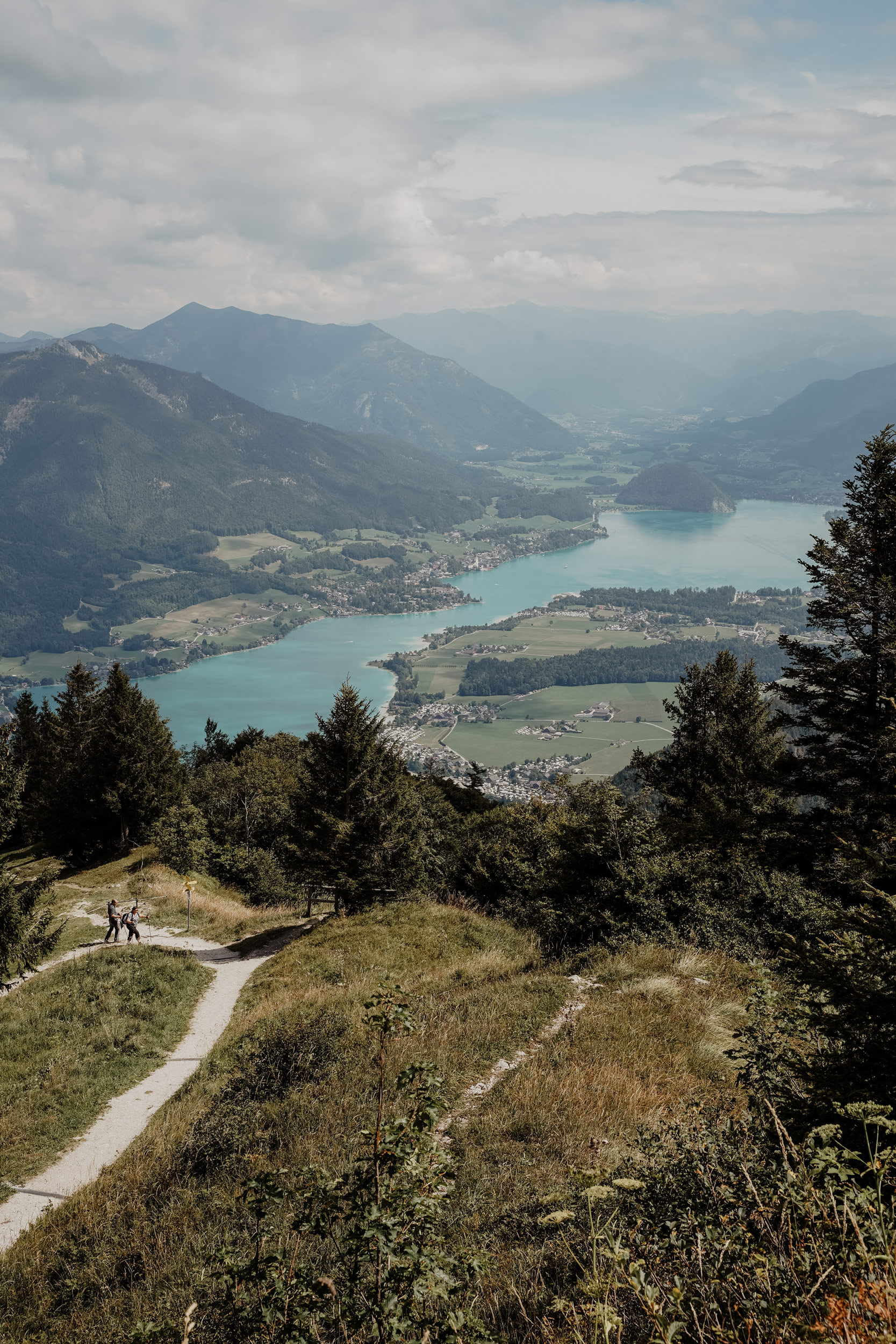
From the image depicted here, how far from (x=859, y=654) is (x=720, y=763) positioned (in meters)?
8.57

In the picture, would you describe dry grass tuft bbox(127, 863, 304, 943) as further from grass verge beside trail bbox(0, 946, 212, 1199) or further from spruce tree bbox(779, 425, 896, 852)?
spruce tree bbox(779, 425, 896, 852)

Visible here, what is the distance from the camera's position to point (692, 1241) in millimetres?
3945

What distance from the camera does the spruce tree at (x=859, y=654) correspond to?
57.6 feet

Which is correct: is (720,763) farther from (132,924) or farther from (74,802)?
(74,802)

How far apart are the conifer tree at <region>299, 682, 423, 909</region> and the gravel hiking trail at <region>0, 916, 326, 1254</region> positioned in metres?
2.77

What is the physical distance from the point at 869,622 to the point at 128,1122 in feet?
63.0

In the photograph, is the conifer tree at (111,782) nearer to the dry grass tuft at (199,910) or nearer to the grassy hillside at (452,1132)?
the dry grass tuft at (199,910)

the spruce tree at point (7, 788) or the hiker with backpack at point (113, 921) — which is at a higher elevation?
the spruce tree at point (7, 788)

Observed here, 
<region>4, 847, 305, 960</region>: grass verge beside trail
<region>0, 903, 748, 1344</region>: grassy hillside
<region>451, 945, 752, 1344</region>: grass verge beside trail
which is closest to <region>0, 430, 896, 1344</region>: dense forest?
<region>451, 945, 752, 1344</region>: grass verge beside trail

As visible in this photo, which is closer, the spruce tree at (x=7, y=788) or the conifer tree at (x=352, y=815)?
the spruce tree at (x=7, y=788)

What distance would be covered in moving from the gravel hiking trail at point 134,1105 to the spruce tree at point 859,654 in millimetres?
15986

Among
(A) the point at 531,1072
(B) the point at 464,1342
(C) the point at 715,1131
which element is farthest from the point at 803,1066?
(A) the point at 531,1072

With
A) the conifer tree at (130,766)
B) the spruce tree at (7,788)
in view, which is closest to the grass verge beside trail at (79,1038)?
the spruce tree at (7,788)

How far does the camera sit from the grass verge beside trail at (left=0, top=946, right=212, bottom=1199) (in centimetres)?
1241
